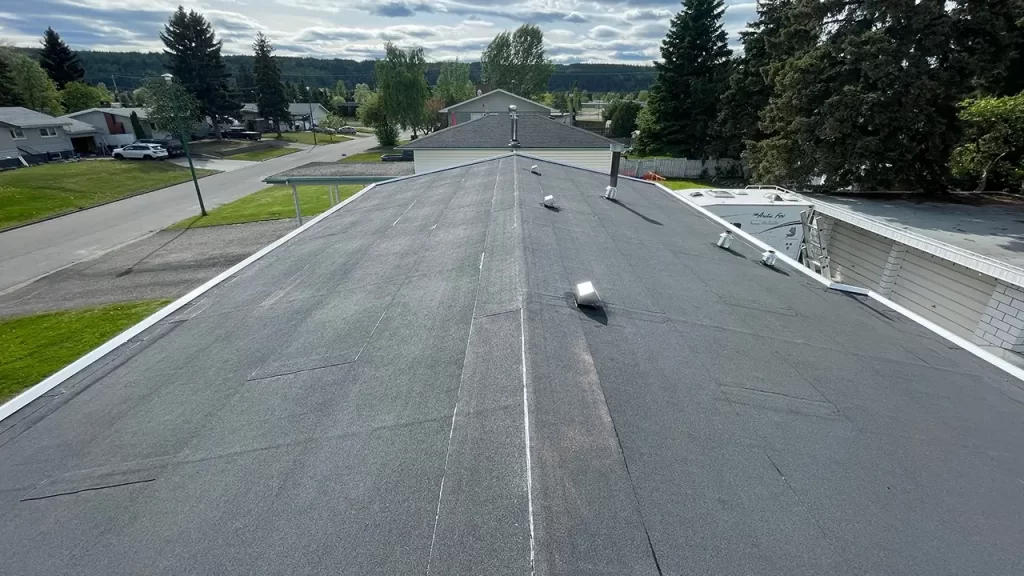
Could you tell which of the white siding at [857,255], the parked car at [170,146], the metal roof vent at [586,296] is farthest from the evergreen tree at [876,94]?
the parked car at [170,146]

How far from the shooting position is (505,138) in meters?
19.1

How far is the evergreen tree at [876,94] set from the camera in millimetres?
15984

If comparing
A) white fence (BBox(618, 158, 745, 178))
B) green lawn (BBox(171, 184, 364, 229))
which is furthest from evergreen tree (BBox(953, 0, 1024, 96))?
green lawn (BBox(171, 184, 364, 229))

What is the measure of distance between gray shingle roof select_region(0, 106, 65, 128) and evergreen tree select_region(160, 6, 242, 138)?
39.0 ft

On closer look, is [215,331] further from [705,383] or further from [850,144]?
[850,144]

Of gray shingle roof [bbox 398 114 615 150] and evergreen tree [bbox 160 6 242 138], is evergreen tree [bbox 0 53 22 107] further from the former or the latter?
gray shingle roof [bbox 398 114 615 150]

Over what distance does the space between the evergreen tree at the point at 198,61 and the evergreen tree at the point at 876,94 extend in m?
53.1

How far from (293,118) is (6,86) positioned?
101 ft

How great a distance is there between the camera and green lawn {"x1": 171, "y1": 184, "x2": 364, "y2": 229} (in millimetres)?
21094

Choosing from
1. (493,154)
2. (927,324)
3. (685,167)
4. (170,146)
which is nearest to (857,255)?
(927,324)

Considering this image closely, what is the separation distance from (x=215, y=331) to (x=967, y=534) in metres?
6.37

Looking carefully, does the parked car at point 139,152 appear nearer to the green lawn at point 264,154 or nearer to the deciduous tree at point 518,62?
the green lawn at point 264,154

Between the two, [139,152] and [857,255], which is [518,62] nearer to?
[139,152]

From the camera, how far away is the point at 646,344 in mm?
3695
